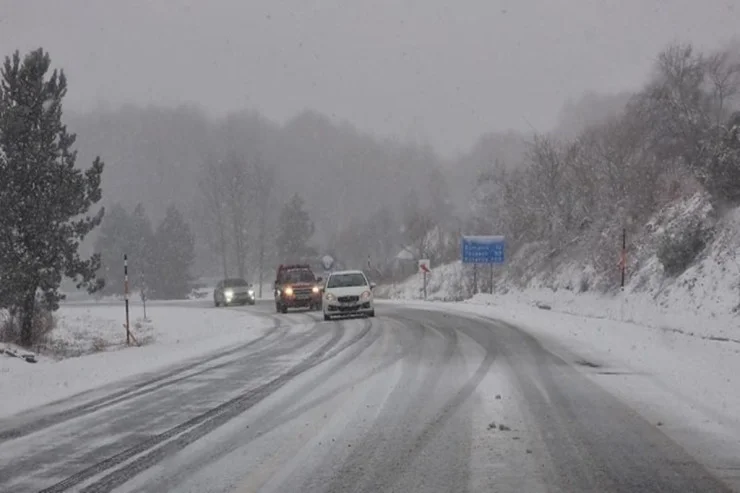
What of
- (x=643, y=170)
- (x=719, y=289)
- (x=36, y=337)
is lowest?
(x=36, y=337)

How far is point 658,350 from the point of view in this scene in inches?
491

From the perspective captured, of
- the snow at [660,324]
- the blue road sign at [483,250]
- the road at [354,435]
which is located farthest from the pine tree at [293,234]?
the road at [354,435]

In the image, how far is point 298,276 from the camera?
30.5m

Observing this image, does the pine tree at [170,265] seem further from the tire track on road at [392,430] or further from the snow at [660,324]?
the tire track on road at [392,430]

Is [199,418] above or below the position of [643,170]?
below

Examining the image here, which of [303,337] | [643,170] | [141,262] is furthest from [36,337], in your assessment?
[141,262]

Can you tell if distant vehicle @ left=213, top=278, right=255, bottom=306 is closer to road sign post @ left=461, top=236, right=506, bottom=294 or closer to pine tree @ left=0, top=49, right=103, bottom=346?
road sign post @ left=461, top=236, right=506, bottom=294

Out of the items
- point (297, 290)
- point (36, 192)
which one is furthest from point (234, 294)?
point (36, 192)

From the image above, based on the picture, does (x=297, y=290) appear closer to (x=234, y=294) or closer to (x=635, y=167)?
(x=234, y=294)

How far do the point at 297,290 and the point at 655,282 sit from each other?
48.3 feet

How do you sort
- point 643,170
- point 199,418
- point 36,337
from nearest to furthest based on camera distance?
1. point 199,418
2. point 36,337
3. point 643,170

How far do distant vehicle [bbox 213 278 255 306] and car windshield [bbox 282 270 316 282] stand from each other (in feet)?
40.2

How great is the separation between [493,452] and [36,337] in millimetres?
18909

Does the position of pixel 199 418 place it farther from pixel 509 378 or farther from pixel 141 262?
pixel 141 262
